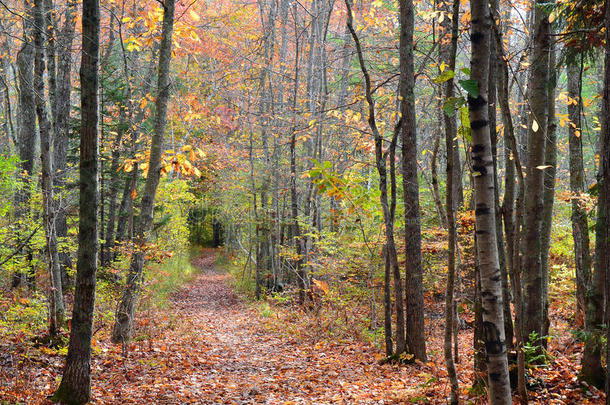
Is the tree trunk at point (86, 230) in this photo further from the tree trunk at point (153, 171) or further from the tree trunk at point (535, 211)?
the tree trunk at point (535, 211)

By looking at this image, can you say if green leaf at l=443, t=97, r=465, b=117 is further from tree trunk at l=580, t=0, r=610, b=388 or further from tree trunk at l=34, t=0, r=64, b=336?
tree trunk at l=34, t=0, r=64, b=336

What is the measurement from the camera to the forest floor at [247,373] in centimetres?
522

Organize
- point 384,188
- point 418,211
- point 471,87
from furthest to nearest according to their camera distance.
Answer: point 418,211, point 384,188, point 471,87

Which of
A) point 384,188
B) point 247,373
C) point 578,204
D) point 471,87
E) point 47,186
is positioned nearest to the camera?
point 471,87

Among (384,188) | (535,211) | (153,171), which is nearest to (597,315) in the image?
(535,211)

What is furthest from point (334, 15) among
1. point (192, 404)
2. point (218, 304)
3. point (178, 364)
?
point (192, 404)

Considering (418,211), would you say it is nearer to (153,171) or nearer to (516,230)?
(516,230)

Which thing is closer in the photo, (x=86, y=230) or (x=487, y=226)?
(x=487, y=226)

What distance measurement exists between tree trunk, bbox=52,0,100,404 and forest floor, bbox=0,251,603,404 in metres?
0.37

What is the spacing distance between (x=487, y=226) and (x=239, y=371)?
19.4 feet

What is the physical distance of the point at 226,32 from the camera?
18.5 metres

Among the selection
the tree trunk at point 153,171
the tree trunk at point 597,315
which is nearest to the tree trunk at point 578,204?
the tree trunk at point 597,315

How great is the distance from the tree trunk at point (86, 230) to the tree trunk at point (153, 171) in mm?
2671

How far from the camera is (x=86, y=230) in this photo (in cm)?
482
